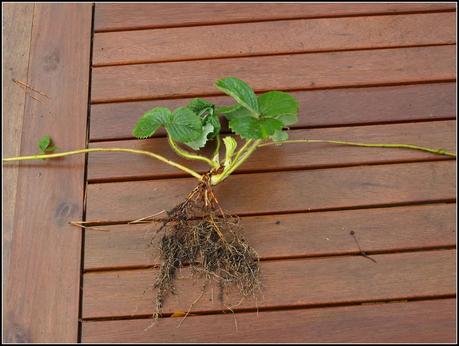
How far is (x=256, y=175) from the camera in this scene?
1176 mm

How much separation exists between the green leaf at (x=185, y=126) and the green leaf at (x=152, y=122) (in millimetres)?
19

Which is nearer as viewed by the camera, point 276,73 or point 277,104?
point 277,104

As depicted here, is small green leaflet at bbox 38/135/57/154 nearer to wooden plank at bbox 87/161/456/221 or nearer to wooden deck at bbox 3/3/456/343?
wooden deck at bbox 3/3/456/343

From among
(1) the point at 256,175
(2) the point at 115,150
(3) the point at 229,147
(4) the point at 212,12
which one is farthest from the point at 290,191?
(4) the point at 212,12

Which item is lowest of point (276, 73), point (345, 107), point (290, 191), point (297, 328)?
point (297, 328)

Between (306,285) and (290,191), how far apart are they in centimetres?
23

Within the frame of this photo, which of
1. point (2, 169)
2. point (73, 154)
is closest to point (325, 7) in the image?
point (73, 154)

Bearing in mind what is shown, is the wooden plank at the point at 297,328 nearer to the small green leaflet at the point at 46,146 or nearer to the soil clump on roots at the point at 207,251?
the soil clump on roots at the point at 207,251

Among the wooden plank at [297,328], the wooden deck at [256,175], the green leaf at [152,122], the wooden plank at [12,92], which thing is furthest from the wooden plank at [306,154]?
the wooden plank at [297,328]

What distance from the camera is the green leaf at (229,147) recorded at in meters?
1.10

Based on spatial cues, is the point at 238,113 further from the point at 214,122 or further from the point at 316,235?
the point at 316,235

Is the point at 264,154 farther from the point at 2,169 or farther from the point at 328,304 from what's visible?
the point at 2,169

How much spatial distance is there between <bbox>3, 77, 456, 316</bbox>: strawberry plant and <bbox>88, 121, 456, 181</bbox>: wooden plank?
0.19 feet

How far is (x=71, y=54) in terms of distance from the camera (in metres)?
1.30
